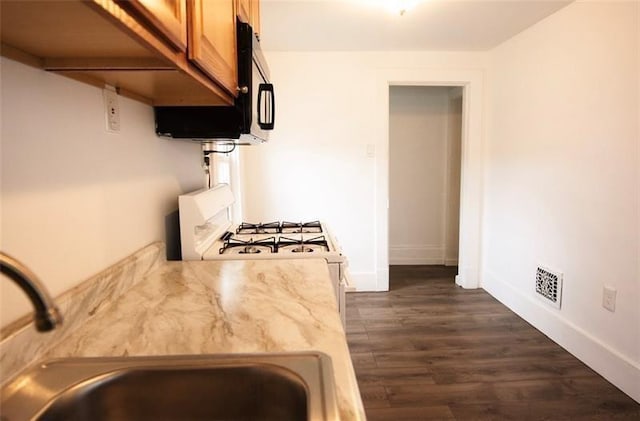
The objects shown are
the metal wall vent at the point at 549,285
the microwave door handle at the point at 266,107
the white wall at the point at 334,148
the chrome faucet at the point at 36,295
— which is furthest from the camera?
the white wall at the point at 334,148

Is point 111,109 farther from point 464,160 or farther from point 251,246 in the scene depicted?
point 464,160

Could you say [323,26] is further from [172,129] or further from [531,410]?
[531,410]

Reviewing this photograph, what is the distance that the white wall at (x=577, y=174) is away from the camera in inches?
81.9

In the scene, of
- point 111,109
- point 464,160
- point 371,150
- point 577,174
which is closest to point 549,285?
point 577,174

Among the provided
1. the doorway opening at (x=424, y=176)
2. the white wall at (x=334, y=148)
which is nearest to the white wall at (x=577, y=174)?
the white wall at (x=334, y=148)

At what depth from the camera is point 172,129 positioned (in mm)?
1560

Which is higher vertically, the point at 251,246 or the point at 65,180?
the point at 65,180

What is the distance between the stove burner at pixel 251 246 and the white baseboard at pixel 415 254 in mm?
3045

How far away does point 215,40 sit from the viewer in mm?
1038

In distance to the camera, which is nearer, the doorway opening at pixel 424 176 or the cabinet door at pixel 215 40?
the cabinet door at pixel 215 40

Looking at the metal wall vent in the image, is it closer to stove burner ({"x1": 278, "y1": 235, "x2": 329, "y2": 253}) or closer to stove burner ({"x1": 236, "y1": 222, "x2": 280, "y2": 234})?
stove burner ({"x1": 278, "y1": 235, "x2": 329, "y2": 253})

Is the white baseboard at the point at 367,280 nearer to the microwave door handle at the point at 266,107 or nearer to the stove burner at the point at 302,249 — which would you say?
the stove burner at the point at 302,249

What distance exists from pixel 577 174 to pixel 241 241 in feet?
6.56

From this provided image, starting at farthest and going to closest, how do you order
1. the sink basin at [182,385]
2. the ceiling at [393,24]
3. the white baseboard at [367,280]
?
the white baseboard at [367,280] < the ceiling at [393,24] < the sink basin at [182,385]
